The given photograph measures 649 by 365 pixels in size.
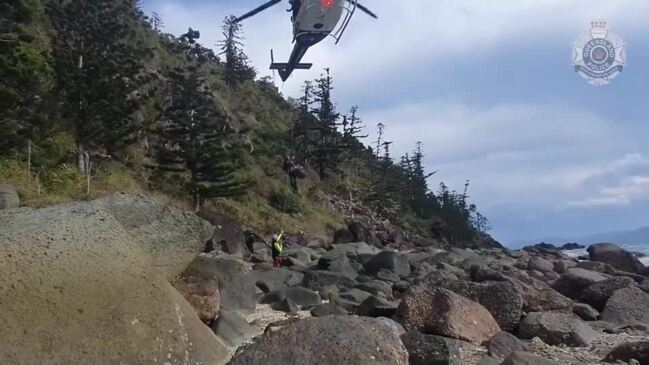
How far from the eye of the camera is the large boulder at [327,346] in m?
4.71

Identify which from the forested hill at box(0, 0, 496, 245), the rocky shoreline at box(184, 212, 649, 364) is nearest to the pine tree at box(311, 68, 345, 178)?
the forested hill at box(0, 0, 496, 245)

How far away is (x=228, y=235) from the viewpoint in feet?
67.9

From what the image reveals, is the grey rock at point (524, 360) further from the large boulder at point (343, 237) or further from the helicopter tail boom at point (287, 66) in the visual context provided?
the helicopter tail boom at point (287, 66)

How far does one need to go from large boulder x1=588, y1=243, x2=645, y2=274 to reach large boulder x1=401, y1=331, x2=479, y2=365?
18807mm

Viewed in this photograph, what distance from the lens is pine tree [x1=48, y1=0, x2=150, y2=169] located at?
25.2 metres

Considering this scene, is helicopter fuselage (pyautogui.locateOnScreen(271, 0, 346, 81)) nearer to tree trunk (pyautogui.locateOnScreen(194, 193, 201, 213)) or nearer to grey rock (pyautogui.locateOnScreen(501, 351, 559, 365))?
tree trunk (pyautogui.locateOnScreen(194, 193, 201, 213))

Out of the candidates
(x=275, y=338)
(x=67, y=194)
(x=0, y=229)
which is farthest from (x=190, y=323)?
(x=67, y=194)

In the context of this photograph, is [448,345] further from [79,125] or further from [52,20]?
[52,20]

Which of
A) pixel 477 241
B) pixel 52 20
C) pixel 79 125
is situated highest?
pixel 52 20

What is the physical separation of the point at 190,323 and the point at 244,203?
2890 cm

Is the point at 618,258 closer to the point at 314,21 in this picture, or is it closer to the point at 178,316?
the point at 314,21

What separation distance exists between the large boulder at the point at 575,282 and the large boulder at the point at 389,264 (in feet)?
15.5

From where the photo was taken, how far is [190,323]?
5.44 m

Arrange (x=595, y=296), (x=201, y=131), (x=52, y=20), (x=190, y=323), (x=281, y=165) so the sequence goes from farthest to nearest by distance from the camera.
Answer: (x=281, y=165), (x=52, y=20), (x=201, y=131), (x=595, y=296), (x=190, y=323)
